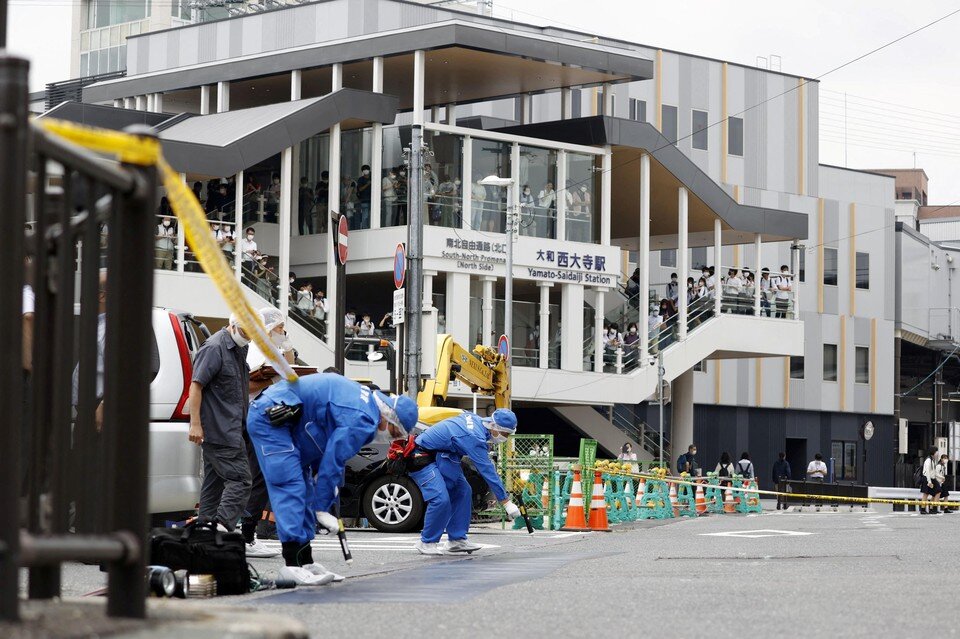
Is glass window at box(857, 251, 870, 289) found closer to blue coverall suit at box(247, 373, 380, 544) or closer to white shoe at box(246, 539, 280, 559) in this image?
white shoe at box(246, 539, 280, 559)

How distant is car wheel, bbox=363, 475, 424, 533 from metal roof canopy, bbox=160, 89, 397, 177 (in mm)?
14770

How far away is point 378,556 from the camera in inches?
517

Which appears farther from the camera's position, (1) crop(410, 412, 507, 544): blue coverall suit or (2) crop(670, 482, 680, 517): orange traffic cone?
(2) crop(670, 482, 680, 517): orange traffic cone

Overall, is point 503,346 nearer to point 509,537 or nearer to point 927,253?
point 509,537

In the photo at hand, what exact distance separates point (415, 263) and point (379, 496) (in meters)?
10.6

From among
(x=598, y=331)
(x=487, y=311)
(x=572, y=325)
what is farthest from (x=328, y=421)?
(x=598, y=331)

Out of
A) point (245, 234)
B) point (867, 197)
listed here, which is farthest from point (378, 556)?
point (867, 197)

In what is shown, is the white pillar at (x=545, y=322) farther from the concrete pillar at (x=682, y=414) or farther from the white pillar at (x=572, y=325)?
the concrete pillar at (x=682, y=414)

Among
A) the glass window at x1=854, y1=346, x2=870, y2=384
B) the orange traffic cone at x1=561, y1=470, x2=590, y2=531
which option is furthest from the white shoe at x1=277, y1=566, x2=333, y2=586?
the glass window at x1=854, y1=346, x2=870, y2=384

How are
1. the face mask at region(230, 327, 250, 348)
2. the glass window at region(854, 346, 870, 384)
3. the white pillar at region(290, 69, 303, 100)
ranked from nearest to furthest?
the face mask at region(230, 327, 250, 348) < the white pillar at region(290, 69, 303, 100) < the glass window at region(854, 346, 870, 384)

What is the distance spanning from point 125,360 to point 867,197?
64134mm

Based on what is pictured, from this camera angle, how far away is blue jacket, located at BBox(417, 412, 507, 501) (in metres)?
13.7

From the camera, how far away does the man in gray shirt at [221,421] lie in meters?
10.9

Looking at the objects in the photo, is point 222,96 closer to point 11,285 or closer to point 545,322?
point 545,322
